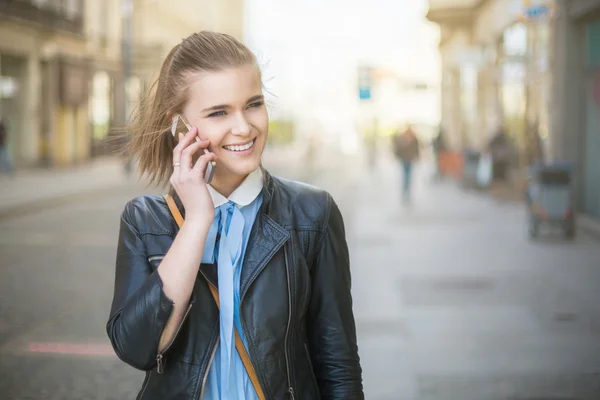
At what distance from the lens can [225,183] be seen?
89.0 inches

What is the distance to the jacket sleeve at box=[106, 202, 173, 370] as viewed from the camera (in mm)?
2059

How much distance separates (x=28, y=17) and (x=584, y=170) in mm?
21920

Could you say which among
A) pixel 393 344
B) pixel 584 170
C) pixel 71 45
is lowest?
pixel 393 344

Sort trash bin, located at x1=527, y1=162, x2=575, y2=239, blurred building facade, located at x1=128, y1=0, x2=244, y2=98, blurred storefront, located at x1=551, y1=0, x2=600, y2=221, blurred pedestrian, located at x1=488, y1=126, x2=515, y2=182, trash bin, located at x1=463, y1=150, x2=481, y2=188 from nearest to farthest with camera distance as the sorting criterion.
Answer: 1. trash bin, located at x1=527, y1=162, x2=575, y2=239
2. blurred storefront, located at x1=551, y1=0, x2=600, y2=221
3. blurred pedestrian, located at x1=488, y1=126, x2=515, y2=182
4. trash bin, located at x1=463, y1=150, x2=481, y2=188
5. blurred building facade, located at x1=128, y1=0, x2=244, y2=98

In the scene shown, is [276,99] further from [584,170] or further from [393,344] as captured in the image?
[584,170]

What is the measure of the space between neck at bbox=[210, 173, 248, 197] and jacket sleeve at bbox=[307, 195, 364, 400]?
0.25 meters

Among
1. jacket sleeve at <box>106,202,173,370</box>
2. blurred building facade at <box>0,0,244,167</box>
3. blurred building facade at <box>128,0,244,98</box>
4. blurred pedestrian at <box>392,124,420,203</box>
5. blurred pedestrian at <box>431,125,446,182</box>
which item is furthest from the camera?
blurred building facade at <box>128,0,244,98</box>

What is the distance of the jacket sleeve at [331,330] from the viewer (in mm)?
2271

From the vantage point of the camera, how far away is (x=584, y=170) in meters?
15.0

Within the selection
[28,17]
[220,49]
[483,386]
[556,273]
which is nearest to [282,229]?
[220,49]

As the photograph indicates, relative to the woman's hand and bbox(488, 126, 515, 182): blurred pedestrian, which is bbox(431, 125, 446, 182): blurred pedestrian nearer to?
bbox(488, 126, 515, 182): blurred pedestrian

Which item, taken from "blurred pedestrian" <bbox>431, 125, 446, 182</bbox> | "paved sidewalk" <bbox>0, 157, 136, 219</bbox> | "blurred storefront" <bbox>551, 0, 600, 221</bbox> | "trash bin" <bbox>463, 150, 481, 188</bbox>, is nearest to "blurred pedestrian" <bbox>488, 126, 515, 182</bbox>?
"trash bin" <bbox>463, 150, 481, 188</bbox>

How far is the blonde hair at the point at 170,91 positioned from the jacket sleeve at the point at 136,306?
20 cm

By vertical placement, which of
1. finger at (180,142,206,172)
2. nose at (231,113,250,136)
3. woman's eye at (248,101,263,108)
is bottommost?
finger at (180,142,206,172)
